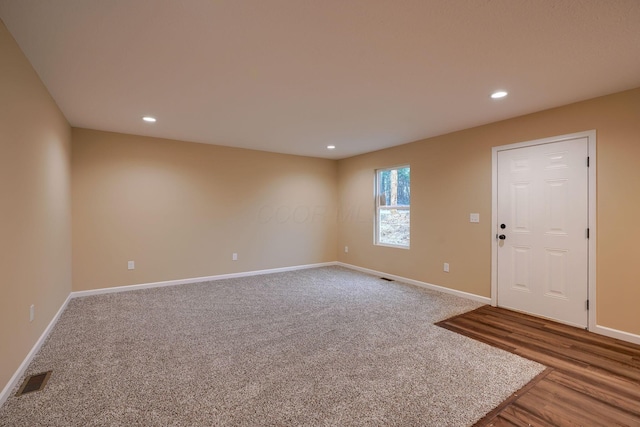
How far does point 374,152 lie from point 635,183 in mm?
3520

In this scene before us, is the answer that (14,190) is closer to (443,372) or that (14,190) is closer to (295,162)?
(443,372)

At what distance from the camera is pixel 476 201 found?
3.95 m

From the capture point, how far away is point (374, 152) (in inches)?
218

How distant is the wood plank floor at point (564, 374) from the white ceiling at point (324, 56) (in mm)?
2363

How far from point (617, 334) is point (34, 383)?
4919 millimetres

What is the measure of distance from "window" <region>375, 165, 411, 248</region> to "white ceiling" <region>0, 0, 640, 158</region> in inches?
66.5

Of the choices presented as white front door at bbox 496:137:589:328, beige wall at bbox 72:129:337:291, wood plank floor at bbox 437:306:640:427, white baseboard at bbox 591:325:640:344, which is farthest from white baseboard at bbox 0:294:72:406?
white baseboard at bbox 591:325:640:344

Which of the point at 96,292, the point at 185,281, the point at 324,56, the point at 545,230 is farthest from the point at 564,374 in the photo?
the point at 96,292

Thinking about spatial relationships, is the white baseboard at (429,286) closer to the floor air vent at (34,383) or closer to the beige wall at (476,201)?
the beige wall at (476,201)

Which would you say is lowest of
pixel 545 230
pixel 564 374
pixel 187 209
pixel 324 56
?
pixel 564 374

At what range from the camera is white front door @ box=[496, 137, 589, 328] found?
3.04 metres

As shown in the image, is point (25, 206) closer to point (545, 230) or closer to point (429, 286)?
point (429, 286)

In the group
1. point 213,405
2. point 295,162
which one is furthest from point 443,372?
point 295,162

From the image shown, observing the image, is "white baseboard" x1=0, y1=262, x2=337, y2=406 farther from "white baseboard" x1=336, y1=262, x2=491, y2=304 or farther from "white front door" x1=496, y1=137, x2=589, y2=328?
"white front door" x1=496, y1=137, x2=589, y2=328
